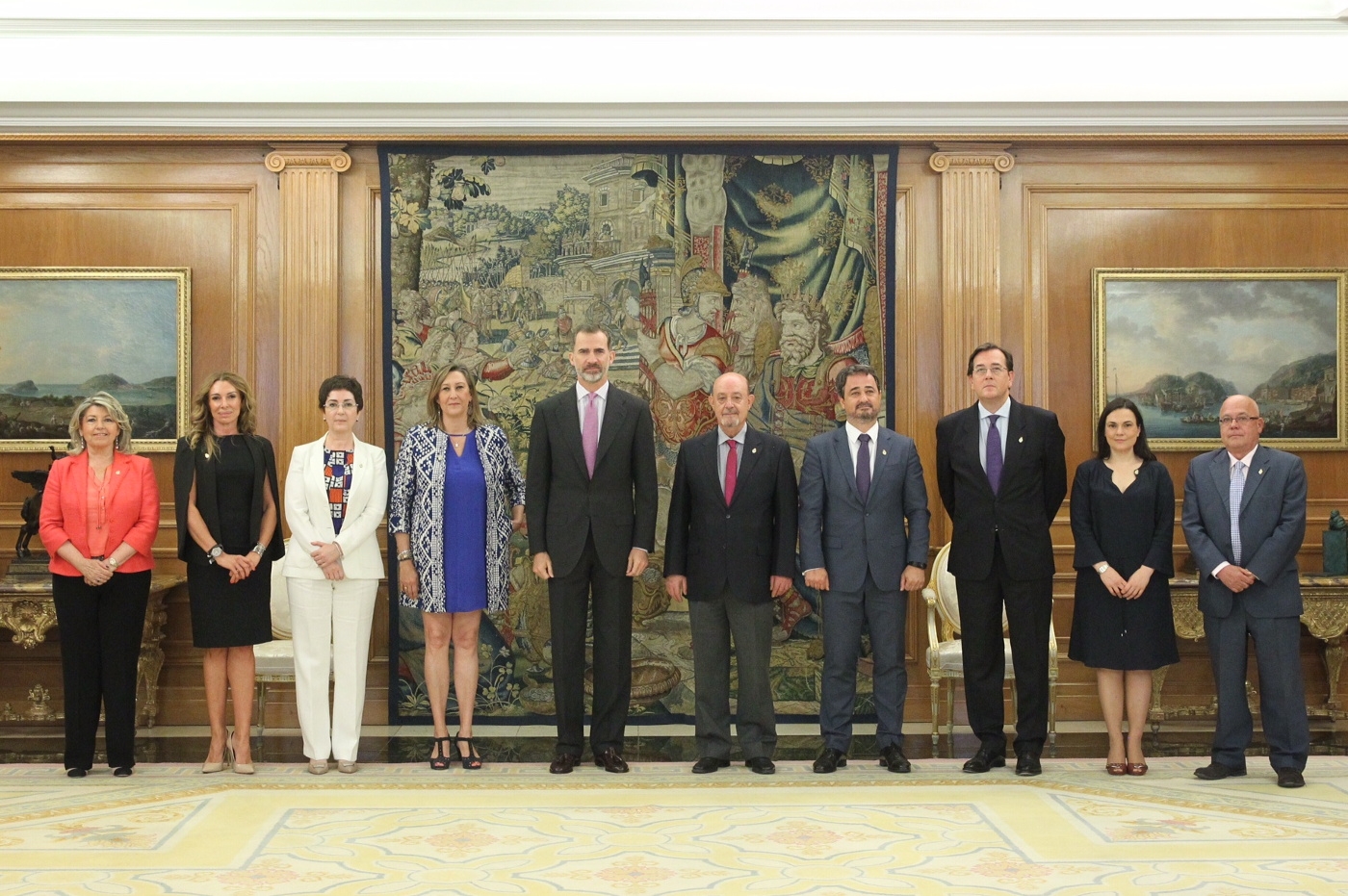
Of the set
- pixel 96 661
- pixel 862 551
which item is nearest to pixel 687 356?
pixel 862 551

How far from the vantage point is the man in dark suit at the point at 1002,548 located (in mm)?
5547

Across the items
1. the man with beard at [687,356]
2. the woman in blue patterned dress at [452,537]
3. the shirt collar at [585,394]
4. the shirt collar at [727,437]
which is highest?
the man with beard at [687,356]

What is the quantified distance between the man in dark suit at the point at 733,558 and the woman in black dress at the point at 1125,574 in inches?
53.4

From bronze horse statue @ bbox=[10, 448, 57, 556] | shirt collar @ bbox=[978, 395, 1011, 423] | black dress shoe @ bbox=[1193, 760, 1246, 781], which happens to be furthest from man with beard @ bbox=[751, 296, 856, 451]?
→ bronze horse statue @ bbox=[10, 448, 57, 556]

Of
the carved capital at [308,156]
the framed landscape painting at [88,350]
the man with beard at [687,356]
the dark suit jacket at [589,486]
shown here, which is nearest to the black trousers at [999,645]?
the dark suit jacket at [589,486]

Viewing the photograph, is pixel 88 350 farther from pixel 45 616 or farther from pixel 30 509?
pixel 45 616

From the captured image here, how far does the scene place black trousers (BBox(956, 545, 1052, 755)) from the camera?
5559 millimetres

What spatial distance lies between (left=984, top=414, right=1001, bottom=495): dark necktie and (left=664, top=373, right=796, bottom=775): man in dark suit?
2.95 ft

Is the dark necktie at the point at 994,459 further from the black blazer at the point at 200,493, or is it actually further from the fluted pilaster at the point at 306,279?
the fluted pilaster at the point at 306,279

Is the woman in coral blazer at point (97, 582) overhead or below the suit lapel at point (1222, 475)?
below

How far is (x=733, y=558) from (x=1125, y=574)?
5.80ft
